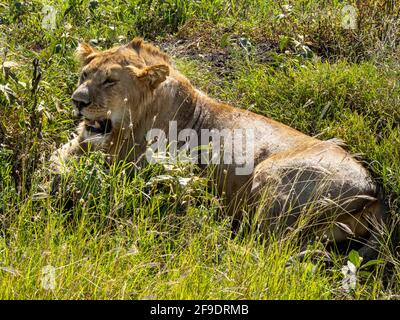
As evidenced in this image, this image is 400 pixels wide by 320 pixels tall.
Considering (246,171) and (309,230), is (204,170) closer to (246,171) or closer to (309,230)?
(246,171)

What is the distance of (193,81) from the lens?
686 cm

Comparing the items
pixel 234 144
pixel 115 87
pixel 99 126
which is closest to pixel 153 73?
pixel 115 87

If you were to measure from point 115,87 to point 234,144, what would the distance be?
86 centimetres

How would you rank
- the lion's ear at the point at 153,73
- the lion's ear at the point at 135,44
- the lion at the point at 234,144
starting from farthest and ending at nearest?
the lion's ear at the point at 135,44, the lion's ear at the point at 153,73, the lion at the point at 234,144

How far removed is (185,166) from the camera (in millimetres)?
5344

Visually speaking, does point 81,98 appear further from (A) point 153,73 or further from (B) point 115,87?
(A) point 153,73

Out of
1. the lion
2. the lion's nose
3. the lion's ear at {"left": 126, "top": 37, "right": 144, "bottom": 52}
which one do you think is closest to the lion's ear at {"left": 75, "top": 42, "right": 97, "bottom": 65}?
the lion

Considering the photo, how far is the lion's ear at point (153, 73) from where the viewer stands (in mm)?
5777

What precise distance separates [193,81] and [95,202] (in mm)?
2182

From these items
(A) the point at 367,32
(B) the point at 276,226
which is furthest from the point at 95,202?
(A) the point at 367,32

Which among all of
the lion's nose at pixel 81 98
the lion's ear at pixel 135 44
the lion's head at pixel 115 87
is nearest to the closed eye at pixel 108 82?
the lion's head at pixel 115 87

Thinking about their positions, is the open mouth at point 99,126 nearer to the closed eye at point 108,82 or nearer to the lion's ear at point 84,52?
the closed eye at point 108,82

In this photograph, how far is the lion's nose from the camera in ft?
18.6

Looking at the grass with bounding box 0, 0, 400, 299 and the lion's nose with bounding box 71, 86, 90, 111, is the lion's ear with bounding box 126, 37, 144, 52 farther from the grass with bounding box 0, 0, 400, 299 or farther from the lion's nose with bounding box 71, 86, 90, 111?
the grass with bounding box 0, 0, 400, 299
